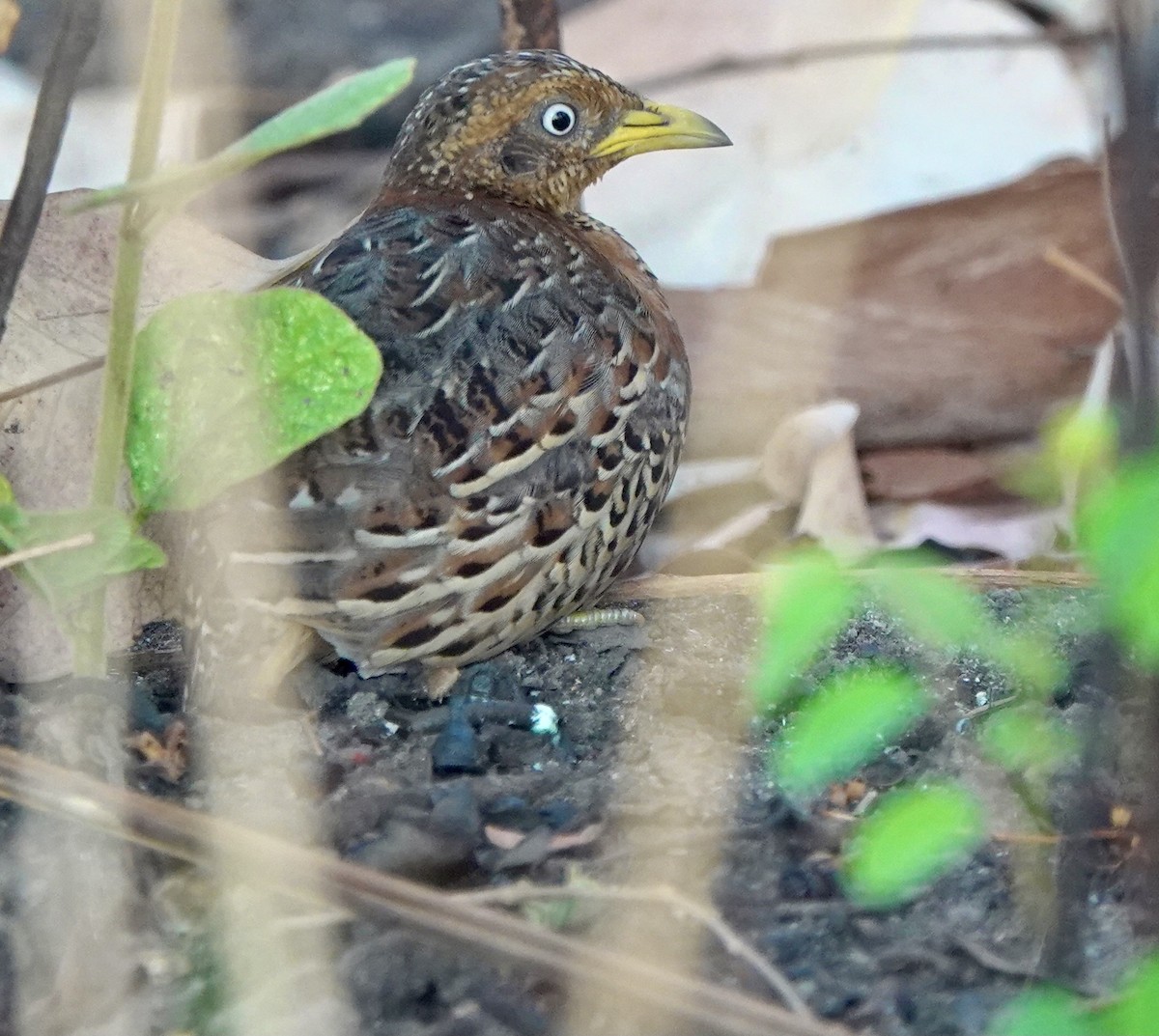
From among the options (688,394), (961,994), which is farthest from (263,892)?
(688,394)

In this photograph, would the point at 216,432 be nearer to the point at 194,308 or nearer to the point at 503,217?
the point at 194,308

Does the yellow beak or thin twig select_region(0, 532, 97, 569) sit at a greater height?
the yellow beak

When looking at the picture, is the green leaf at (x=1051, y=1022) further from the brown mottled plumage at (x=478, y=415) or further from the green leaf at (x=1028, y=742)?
the brown mottled plumage at (x=478, y=415)

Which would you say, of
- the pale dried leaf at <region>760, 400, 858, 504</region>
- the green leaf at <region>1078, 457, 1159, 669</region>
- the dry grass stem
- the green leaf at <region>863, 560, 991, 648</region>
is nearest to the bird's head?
the pale dried leaf at <region>760, 400, 858, 504</region>

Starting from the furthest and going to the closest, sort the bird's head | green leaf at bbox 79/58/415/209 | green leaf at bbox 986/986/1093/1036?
the bird's head
green leaf at bbox 79/58/415/209
green leaf at bbox 986/986/1093/1036

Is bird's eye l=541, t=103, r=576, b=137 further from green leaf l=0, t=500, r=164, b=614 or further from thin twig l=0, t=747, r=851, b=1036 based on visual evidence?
thin twig l=0, t=747, r=851, b=1036
